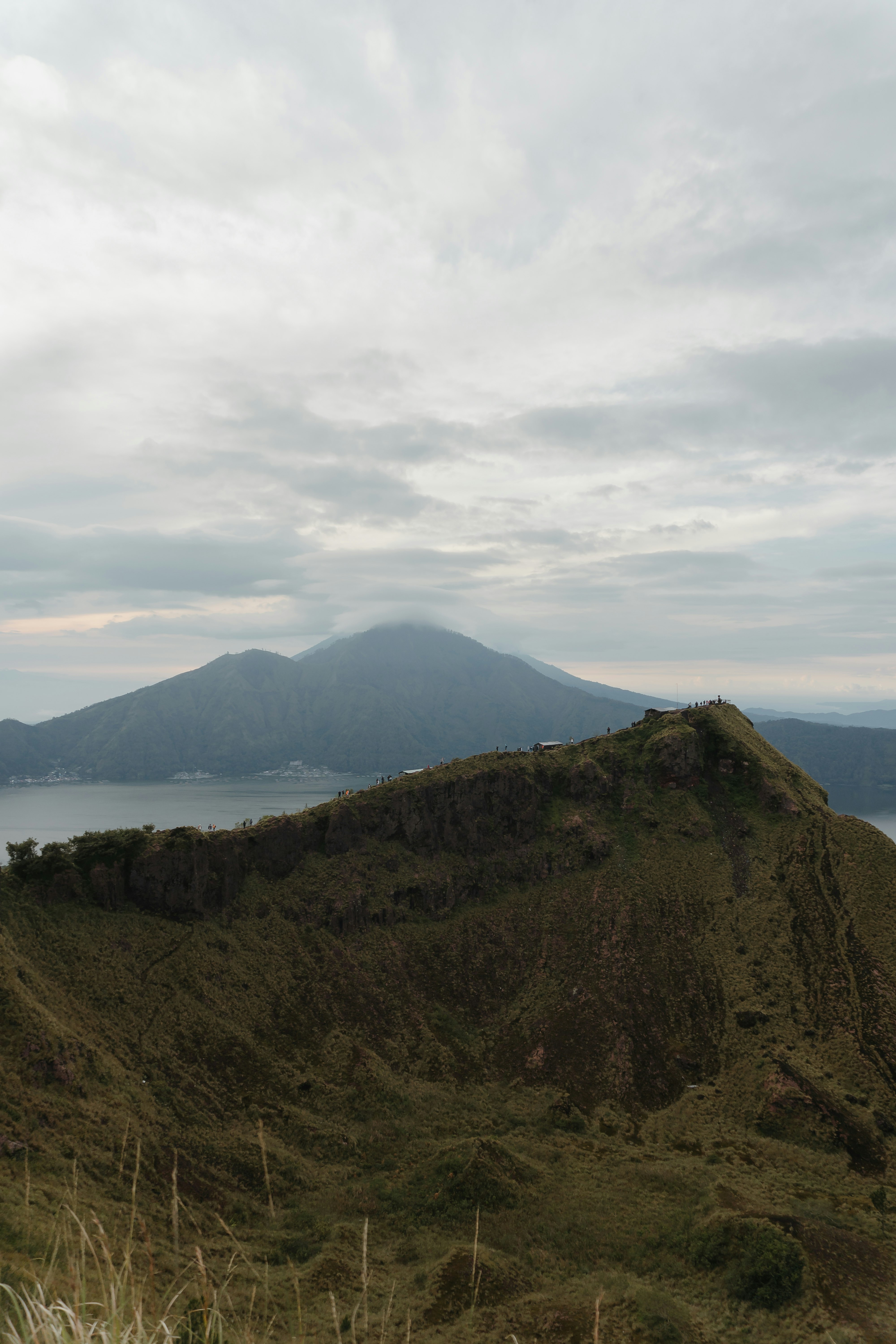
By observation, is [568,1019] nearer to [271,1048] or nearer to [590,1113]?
[590,1113]

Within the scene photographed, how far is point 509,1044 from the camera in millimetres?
75875

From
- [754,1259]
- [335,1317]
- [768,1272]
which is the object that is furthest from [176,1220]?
[754,1259]

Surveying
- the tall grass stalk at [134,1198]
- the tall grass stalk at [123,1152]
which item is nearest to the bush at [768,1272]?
the tall grass stalk at [123,1152]

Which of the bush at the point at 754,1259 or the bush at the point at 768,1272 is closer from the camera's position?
the bush at the point at 768,1272

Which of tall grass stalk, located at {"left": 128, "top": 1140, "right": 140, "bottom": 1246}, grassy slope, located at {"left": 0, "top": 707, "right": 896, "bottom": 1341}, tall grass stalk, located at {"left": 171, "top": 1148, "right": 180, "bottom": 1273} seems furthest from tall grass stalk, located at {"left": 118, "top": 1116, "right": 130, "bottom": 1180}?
grassy slope, located at {"left": 0, "top": 707, "right": 896, "bottom": 1341}

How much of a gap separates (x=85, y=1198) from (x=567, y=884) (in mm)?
65675

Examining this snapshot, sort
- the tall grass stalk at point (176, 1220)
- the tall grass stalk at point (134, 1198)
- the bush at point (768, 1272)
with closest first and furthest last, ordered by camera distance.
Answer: the tall grass stalk at point (134, 1198) < the tall grass stalk at point (176, 1220) < the bush at point (768, 1272)

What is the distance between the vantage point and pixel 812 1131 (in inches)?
2445

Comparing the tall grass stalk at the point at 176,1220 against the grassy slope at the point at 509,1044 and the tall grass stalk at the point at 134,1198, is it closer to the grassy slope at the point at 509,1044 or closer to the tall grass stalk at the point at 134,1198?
the tall grass stalk at the point at 134,1198

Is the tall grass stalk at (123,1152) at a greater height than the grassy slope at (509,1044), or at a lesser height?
greater

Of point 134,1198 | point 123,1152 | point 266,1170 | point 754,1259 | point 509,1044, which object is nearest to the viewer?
point 123,1152

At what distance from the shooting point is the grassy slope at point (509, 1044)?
150 feet

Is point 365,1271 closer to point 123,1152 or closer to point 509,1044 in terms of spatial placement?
point 123,1152

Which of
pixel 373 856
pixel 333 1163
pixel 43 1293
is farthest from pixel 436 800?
pixel 43 1293
